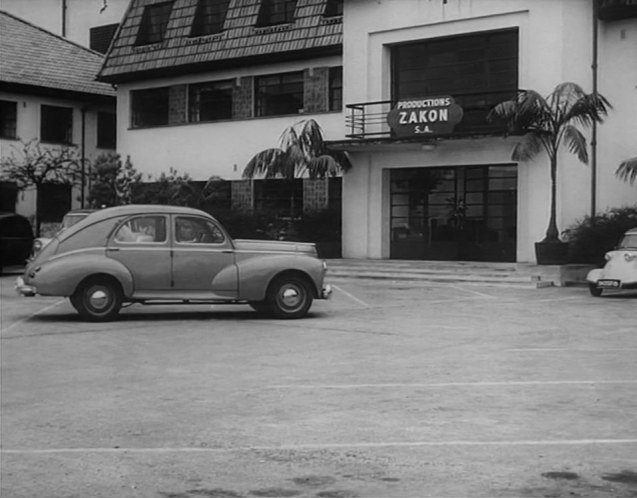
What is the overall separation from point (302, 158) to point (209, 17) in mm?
7857

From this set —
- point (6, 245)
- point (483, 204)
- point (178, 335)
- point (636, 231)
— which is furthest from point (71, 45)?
point (178, 335)

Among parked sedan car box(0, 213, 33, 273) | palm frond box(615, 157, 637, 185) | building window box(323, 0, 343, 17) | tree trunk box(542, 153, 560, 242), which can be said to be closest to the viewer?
palm frond box(615, 157, 637, 185)

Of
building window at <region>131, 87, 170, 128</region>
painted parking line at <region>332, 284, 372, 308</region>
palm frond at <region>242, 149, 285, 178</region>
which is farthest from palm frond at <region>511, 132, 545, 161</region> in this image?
building window at <region>131, 87, 170, 128</region>

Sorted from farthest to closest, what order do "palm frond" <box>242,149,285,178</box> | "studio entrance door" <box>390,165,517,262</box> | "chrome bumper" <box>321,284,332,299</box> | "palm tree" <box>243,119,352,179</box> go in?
1. "palm frond" <box>242,149,285,178</box>
2. "palm tree" <box>243,119,352,179</box>
3. "studio entrance door" <box>390,165,517,262</box>
4. "chrome bumper" <box>321,284,332,299</box>

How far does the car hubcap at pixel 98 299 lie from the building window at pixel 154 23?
21.5 metres

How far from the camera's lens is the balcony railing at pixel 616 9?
2528cm

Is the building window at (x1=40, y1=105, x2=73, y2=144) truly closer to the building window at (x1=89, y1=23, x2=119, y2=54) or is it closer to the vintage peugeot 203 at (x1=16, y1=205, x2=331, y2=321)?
the building window at (x1=89, y1=23, x2=119, y2=54)

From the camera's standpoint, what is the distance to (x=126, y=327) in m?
14.3

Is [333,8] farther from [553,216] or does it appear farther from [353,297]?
[353,297]

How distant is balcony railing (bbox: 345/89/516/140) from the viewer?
26.5 m

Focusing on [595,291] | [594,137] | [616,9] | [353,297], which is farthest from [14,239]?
[616,9]

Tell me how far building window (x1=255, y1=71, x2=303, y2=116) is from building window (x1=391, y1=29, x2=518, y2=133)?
370cm

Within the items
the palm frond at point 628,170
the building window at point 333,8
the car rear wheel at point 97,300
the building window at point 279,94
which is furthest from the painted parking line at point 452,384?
the building window at point 279,94

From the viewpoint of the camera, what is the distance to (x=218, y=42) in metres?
32.8
